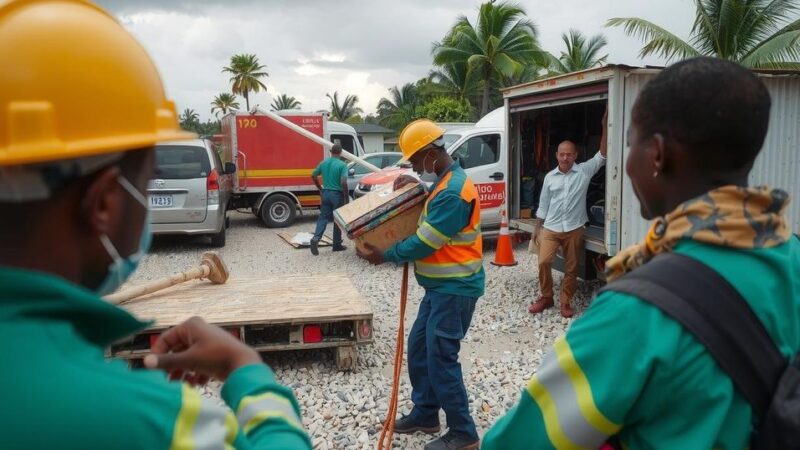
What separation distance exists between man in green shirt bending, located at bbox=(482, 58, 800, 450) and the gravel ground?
10.7ft

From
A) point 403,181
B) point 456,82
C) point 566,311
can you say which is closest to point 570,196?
point 566,311

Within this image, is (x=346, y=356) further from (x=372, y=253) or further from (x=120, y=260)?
(x=120, y=260)

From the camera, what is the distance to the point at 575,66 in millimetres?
34500

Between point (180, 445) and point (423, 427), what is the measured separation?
3.65 metres

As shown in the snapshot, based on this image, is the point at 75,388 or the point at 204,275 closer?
the point at 75,388

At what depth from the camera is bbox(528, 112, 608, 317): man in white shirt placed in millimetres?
7055

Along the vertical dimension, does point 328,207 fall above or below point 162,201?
below

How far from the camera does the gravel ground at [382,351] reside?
184 inches

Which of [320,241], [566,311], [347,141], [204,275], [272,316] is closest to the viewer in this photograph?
[272,316]

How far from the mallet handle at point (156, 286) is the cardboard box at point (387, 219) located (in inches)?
94.1

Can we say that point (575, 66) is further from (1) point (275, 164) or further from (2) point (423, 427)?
(2) point (423, 427)

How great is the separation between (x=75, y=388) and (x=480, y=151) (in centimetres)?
971

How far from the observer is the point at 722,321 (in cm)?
120

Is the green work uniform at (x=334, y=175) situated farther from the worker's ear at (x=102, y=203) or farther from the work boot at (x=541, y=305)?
the worker's ear at (x=102, y=203)
